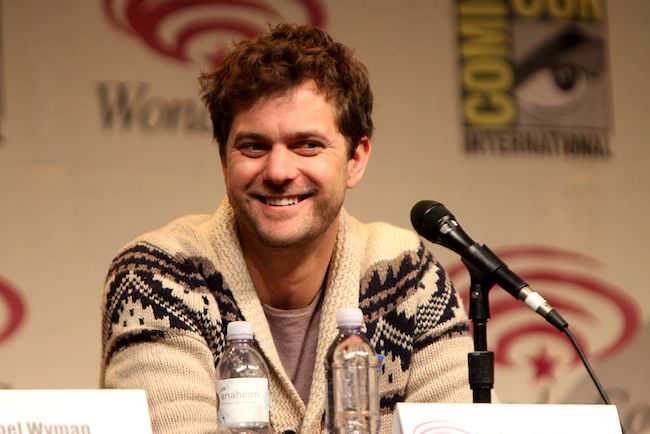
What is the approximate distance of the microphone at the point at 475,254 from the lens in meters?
1.84

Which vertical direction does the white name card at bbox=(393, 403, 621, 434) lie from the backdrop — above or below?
below

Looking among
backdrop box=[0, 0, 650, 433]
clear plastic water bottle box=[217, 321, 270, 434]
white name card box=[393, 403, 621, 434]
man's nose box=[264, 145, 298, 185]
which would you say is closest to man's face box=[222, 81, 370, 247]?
man's nose box=[264, 145, 298, 185]

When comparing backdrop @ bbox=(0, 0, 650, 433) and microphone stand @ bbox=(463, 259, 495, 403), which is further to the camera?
backdrop @ bbox=(0, 0, 650, 433)

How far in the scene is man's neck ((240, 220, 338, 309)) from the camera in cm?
250

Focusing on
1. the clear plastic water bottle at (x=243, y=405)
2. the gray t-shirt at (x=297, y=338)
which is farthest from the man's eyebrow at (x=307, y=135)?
the clear plastic water bottle at (x=243, y=405)

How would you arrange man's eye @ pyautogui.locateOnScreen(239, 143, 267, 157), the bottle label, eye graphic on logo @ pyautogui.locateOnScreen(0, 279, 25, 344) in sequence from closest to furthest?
the bottle label
man's eye @ pyautogui.locateOnScreen(239, 143, 267, 157)
eye graphic on logo @ pyautogui.locateOnScreen(0, 279, 25, 344)

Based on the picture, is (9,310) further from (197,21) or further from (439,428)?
(439,428)

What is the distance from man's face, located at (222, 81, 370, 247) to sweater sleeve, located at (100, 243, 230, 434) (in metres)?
0.19

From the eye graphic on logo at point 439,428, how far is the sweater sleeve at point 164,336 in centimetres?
64

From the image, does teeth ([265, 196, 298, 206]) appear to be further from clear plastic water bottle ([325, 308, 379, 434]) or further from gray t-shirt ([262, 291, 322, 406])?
clear plastic water bottle ([325, 308, 379, 434])

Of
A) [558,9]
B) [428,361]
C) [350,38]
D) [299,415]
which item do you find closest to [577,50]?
[558,9]

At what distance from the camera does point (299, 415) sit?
7.59 feet

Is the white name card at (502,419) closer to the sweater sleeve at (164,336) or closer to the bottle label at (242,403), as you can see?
the bottle label at (242,403)

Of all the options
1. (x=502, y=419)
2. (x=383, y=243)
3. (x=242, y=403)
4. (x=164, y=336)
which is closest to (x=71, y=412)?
(x=242, y=403)
